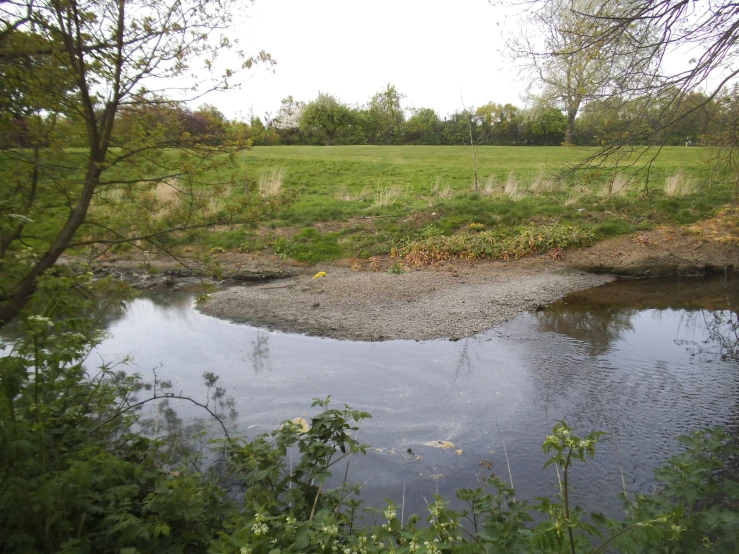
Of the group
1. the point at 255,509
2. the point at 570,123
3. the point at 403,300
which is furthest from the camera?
the point at 570,123

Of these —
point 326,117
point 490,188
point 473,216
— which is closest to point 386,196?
point 473,216

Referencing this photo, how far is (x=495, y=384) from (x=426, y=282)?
5.16 meters

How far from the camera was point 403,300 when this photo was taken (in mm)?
9820

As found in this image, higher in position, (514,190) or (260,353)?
(514,190)

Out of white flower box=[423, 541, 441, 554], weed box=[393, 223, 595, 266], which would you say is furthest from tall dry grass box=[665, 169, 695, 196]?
white flower box=[423, 541, 441, 554]

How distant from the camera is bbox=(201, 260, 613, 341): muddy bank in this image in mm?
8281

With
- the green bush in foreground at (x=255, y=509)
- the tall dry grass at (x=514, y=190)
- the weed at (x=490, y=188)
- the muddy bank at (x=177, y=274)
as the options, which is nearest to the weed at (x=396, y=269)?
the muddy bank at (x=177, y=274)

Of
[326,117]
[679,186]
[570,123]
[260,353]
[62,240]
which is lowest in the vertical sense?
[260,353]

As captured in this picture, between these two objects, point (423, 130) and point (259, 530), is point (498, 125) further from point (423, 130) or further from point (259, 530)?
point (259, 530)

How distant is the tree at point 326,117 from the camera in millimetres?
45906

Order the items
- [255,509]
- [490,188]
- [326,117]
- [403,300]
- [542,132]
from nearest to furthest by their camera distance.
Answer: [255,509] < [403,300] < [490,188] < [542,132] < [326,117]

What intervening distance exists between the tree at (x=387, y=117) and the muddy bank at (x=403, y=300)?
38.7m

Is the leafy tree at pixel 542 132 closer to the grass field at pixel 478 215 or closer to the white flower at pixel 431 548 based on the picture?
the grass field at pixel 478 215

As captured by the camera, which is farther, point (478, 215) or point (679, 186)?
point (679, 186)
